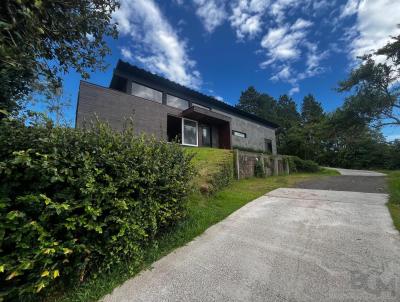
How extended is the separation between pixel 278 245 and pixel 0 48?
14.5 feet

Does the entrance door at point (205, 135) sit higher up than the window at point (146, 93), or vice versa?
the window at point (146, 93)

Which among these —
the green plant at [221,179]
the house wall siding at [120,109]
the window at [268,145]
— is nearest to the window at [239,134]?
the window at [268,145]

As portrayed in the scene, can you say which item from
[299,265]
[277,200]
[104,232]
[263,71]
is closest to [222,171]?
[277,200]

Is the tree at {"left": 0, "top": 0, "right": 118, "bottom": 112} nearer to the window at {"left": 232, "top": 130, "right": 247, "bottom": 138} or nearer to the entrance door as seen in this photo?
the entrance door

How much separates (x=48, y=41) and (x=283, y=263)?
5161mm

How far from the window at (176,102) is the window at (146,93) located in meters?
0.70

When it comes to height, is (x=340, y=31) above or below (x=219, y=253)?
above

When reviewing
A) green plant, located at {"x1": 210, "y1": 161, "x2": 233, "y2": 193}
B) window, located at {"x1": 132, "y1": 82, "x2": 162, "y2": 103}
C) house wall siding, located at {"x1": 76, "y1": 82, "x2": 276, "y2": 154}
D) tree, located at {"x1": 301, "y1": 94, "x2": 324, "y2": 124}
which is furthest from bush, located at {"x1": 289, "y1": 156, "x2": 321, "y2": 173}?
tree, located at {"x1": 301, "y1": 94, "x2": 324, "y2": 124}

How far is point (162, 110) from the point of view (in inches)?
439

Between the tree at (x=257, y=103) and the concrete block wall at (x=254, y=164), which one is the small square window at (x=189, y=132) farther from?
the tree at (x=257, y=103)

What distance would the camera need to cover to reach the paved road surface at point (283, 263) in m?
1.94

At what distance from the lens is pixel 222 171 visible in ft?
23.8

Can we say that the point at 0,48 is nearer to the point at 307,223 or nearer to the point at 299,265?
the point at 299,265

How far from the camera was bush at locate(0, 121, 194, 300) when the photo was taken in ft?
5.62
